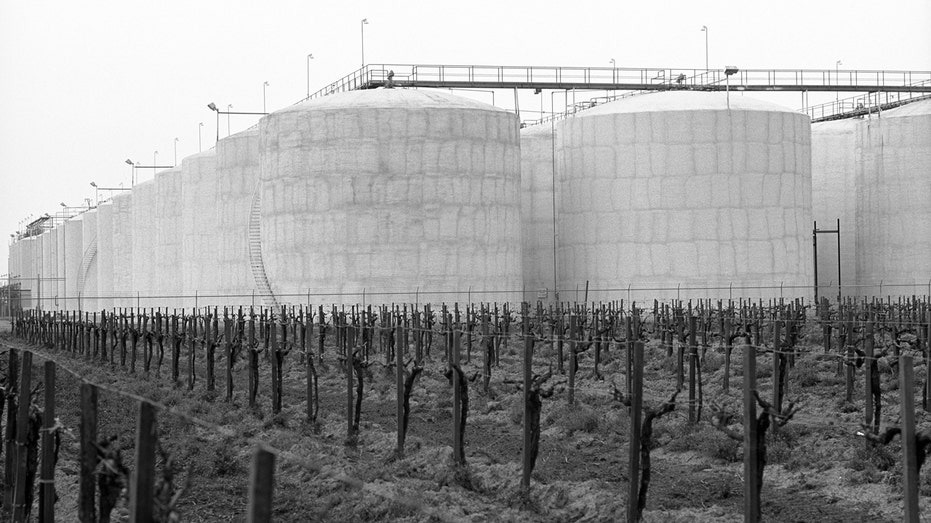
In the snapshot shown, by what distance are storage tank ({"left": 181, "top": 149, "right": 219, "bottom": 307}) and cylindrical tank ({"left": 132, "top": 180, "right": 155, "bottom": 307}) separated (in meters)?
9.19

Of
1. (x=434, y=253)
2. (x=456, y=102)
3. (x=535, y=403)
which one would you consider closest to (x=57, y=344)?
(x=434, y=253)

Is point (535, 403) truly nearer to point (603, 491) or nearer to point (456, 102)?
point (603, 491)

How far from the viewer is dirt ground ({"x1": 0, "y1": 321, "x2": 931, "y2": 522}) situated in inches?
563

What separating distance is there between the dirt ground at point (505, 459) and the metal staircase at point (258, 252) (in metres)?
27.5

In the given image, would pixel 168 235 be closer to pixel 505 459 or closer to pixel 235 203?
pixel 235 203

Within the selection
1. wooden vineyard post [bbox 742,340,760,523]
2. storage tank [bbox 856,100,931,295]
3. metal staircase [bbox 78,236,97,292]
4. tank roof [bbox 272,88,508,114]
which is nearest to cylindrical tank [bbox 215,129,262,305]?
tank roof [bbox 272,88,508,114]

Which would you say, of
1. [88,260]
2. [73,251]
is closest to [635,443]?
[88,260]

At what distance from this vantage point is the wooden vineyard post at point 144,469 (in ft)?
25.0

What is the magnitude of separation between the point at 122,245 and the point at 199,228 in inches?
933

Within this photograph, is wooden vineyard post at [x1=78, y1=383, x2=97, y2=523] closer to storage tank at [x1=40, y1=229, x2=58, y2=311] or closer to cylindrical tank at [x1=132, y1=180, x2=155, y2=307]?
cylindrical tank at [x1=132, y1=180, x2=155, y2=307]

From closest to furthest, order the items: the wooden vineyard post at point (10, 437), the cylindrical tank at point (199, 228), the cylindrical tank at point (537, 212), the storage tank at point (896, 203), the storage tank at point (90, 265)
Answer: the wooden vineyard post at point (10, 437), the storage tank at point (896, 203), the cylindrical tank at point (537, 212), the cylindrical tank at point (199, 228), the storage tank at point (90, 265)

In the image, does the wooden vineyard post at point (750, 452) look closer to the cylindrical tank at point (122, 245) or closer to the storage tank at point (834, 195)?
the storage tank at point (834, 195)

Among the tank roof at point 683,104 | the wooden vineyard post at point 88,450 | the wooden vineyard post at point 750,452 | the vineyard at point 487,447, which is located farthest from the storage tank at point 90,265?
the wooden vineyard post at point 750,452

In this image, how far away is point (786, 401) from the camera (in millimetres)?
21766
